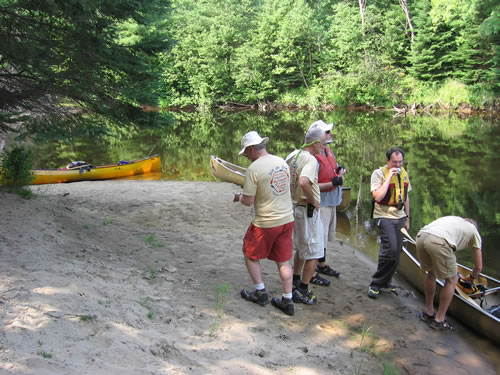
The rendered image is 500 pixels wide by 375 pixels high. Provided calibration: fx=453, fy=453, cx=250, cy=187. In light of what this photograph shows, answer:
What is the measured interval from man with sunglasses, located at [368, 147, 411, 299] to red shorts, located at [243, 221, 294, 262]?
1.48 metres

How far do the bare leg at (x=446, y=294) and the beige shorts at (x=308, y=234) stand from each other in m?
1.39

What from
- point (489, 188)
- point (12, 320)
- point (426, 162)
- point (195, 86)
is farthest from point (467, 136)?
point (195, 86)

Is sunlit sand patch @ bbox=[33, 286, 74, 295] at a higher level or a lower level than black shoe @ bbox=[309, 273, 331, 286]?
higher

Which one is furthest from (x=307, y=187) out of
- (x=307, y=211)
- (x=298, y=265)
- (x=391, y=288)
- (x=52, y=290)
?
(x=52, y=290)

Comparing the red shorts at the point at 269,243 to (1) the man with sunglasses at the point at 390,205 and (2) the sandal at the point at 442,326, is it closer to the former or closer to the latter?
(1) the man with sunglasses at the point at 390,205

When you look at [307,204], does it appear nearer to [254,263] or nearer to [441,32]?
[254,263]

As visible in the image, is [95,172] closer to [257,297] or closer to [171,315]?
[257,297]

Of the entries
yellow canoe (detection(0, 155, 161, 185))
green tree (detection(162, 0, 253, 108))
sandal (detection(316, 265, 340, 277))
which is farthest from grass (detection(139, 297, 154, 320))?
green tree (detection(162, 0, 253, 108))

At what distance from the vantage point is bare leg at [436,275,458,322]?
4879mm

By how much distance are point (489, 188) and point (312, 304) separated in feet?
33.7

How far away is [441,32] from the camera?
116 ft

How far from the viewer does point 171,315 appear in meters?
4.14

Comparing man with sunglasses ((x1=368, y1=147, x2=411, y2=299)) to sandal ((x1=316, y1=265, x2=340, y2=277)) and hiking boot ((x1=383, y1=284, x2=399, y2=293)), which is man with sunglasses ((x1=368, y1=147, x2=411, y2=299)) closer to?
hiking boot ((x1=383, y1=284, x2=399, y2=293))

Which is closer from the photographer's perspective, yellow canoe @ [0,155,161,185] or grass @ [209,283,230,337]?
grass @ [209,283,230,337]
